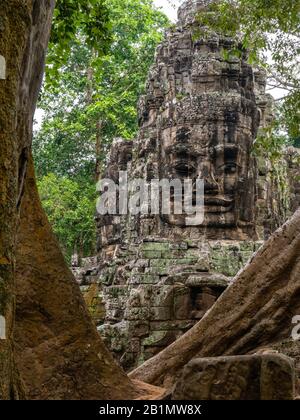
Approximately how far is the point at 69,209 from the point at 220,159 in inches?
447

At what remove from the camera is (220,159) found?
1406cm

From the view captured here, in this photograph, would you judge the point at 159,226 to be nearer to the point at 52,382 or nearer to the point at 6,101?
the point at 52,382

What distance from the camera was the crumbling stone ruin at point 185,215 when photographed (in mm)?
10742

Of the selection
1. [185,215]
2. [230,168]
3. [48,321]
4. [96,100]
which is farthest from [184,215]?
[96,100]

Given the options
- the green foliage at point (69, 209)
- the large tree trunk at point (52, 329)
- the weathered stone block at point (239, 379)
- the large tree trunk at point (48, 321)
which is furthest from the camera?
the green foliage at point (69, 209)

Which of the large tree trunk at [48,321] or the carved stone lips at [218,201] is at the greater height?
the carved stone lips at [218,201]

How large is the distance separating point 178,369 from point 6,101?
364 cm

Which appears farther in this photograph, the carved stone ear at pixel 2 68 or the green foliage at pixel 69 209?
the green foliage at pixel 69 209

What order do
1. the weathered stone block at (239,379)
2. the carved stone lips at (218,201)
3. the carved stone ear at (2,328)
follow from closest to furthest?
the carved stone ear at (2,328), the weathered stone block at (239,379), the carved stone lips at (218,201)

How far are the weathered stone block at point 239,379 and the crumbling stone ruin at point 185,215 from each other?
23.4 feet

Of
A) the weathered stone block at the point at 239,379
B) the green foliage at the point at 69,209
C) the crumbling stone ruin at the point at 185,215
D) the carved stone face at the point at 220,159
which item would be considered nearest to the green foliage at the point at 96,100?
the green foliage at the point at 69,209

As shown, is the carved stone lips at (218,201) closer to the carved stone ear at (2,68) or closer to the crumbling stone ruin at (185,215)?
the crumbling stone ruin at (185,215)

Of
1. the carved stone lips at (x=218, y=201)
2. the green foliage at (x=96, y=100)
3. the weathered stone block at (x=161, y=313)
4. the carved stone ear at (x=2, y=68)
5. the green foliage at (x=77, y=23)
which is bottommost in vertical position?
the weathered stone block at (x=161, y=313)

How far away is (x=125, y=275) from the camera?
14133mm
